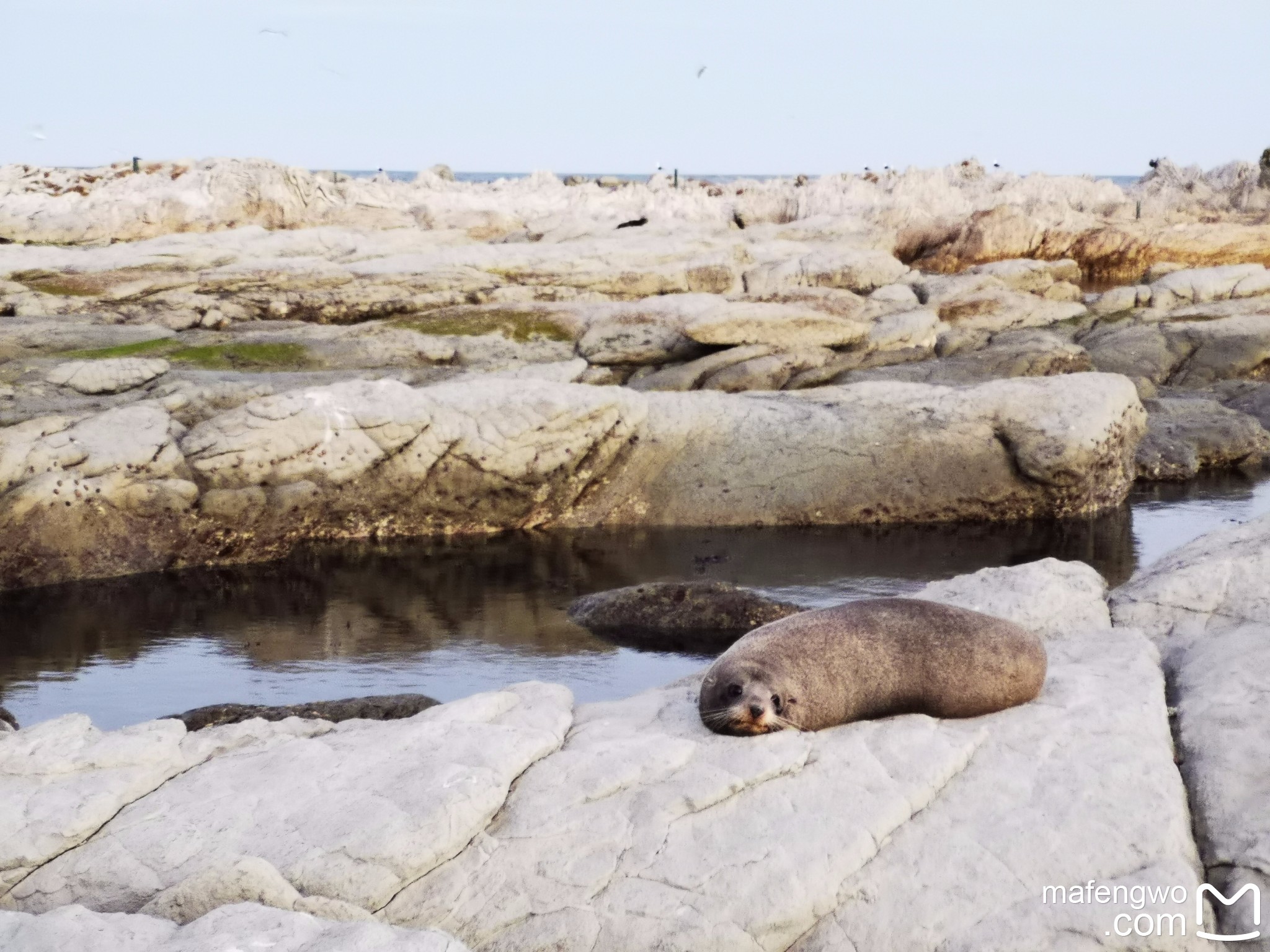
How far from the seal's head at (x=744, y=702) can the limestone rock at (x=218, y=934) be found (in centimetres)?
258

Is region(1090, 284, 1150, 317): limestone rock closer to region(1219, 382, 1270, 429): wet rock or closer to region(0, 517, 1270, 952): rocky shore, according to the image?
region(1219, 382, 1270, 429): wet rock

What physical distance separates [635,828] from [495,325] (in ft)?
67.2

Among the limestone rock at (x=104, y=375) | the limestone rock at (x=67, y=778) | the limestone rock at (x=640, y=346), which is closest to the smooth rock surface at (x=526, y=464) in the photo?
the limestone rock at (x=104, y=375)

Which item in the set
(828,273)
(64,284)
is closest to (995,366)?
(828,273)

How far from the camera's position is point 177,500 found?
1667 centimetres

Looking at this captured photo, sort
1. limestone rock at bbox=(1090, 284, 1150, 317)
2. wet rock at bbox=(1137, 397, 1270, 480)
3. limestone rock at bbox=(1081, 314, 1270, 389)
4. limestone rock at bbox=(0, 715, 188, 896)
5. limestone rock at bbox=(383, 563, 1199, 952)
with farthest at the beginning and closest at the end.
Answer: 1. limestone rock at bbox=(1090, 284, 1150, 317)
2. limestone rock at bbox=(1081, 314, 1270, 389)
3. wet rock at bbox=(1137, 397, 1270, 480)
4. limestone rock at bbox=(0, 715, 188, 896)
5. limestone rock at bbox=(383, 563, 1199, 952)

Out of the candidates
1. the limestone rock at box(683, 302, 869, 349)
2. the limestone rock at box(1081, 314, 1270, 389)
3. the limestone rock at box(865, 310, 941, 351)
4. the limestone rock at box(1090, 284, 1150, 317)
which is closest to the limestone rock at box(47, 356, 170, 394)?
the limestone rock at box(683, 302, 869, 349)

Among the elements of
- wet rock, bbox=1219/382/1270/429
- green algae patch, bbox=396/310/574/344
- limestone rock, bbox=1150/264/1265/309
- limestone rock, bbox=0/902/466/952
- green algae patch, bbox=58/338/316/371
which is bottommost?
wet rock, bbox=1219/382/1270/429

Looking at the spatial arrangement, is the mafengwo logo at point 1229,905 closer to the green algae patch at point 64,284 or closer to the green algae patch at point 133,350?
the green algae patch at point 133,350

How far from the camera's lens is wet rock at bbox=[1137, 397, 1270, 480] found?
2222cm

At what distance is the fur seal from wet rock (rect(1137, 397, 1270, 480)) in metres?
15.0

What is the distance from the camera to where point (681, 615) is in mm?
13570

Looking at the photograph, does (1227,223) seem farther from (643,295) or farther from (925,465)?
(925,465)
